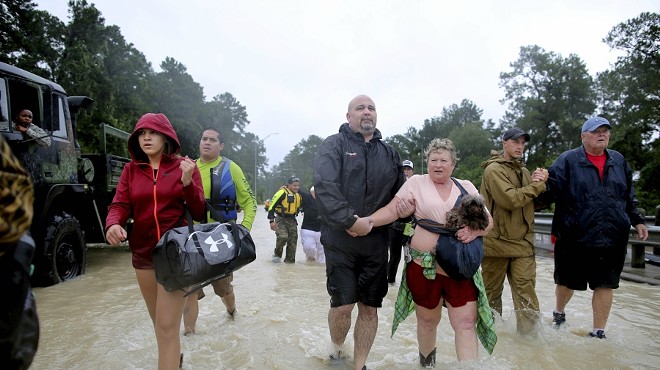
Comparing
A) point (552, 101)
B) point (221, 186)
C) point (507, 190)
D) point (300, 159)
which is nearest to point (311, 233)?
point (221, 186)

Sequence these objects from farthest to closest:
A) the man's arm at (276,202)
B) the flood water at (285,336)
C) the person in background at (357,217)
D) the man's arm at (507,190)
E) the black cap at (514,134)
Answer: the man's arm at (276,202) → the black cap at (514,134) → the man's arm at (507,190) → the flood water at (285,336) → the person in background at (357,217)

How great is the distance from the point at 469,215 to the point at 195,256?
5.99ft

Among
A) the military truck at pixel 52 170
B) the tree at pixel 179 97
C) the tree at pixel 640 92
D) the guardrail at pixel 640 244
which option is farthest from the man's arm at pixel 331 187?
the tree at pixel 179 97

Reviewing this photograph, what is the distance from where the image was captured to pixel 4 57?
24.0 metres

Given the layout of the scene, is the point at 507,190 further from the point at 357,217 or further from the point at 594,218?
the point at 357,217

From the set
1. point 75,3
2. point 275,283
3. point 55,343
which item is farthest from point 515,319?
point 75,3

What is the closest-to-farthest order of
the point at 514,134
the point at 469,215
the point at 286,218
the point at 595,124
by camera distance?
the point at 469,215
the point at 595,124
the point at 514,134
the point at 286,218

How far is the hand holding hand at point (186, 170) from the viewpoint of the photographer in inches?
117

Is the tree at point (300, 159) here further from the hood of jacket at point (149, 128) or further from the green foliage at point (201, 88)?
Result: the hood of jacket at point (149, 128)

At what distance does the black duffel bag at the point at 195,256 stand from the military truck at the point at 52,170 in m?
A: 3.96

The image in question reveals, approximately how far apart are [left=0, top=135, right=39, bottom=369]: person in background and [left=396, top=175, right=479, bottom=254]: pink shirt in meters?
2.43

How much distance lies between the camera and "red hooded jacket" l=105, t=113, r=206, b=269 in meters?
2.98

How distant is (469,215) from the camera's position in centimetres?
307

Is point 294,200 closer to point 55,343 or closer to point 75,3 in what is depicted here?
point 55,343
